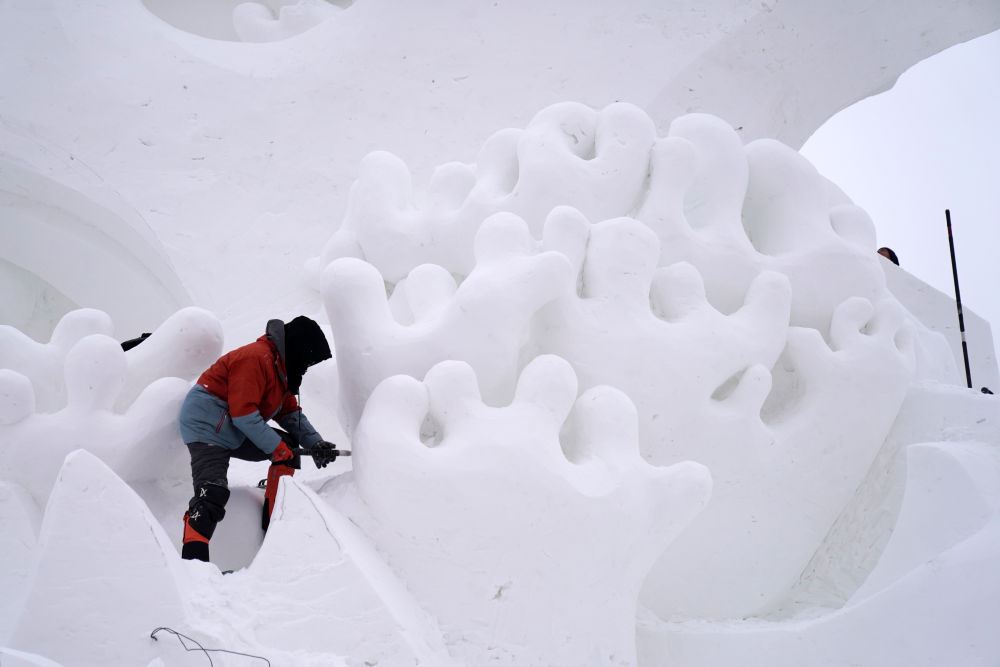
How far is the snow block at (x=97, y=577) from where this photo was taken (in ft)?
7.08

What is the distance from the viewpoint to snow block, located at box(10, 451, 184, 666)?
2158 mm

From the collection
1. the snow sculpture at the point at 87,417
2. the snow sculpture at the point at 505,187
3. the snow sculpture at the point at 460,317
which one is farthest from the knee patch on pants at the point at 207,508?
the snow sculpture at the point at 505,187

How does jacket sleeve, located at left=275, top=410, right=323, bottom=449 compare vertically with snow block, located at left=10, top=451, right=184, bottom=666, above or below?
above

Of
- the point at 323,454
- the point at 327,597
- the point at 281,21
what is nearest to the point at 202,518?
the point at 323,454

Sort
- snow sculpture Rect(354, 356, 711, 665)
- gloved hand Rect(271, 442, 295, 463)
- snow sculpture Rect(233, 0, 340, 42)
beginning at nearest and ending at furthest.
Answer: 1. snow sculpture Rect(354, 356, 711, 665)
2. gloved hand Rect(271, 442, 295, 463)
3. snow sculpture Rect(233, 0, 340, 42)

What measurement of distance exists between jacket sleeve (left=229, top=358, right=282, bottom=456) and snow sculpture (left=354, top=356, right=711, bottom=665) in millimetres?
296

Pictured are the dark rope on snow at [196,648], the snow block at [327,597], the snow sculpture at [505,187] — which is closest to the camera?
the dark rope on snow at [196,648]

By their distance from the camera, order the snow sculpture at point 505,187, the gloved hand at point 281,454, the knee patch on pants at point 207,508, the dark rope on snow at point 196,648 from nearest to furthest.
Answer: the dark rope on snow at point 196,648 → the knee patch on pants at point 207,508 → the gloved hand at point 281,454 → the snow sculpture at point 505,187

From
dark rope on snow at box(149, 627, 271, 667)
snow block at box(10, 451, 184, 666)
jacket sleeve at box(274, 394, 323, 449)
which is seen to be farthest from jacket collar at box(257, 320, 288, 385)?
dark rope on snow at box(149, 627, 271, 667)

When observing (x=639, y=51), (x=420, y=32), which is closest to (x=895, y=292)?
(x=639, y=51)

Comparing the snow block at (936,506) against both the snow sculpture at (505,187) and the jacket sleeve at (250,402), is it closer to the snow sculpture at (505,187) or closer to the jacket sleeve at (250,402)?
the snow sculpture at (505,187)

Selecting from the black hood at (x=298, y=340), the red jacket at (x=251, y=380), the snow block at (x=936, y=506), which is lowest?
the snow block at (x=936, y=506)

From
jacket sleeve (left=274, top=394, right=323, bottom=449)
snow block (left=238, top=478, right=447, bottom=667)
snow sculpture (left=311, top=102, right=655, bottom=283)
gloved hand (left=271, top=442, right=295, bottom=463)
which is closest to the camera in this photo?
snow block (left=238, top=478, right=447, bottom=667)

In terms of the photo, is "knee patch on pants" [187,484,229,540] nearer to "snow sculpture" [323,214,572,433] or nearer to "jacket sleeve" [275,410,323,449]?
"jacket sleeve" [275,410,323,449]
